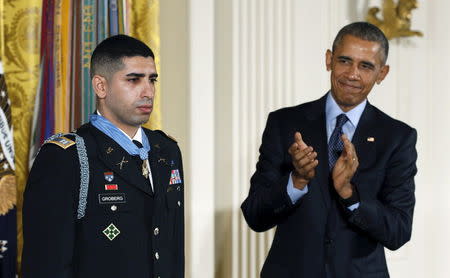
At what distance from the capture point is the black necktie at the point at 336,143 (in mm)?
2402

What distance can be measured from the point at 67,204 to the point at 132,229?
19 cm

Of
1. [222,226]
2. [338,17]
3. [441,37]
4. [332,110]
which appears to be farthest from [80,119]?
[441,37]

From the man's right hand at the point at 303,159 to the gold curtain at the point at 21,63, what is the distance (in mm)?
1324

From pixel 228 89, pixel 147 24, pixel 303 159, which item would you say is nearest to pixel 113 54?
pixel 303 159

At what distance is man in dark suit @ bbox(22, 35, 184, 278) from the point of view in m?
1.93

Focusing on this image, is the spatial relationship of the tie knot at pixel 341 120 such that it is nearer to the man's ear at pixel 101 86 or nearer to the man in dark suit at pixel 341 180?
the man in dark suit at pixel 341 180

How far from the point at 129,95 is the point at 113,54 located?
5.1 inches

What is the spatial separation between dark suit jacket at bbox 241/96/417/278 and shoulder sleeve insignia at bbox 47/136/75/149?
2.20ft

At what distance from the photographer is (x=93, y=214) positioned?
197cm

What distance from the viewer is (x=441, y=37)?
4262mm

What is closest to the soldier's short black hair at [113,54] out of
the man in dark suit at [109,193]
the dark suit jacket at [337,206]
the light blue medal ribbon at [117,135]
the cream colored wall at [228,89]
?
the man in dark suit at [109,193]

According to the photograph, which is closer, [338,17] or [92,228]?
[92,228]

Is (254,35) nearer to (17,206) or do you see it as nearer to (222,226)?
(222,226)

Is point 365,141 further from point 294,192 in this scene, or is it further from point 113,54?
point 113,54
